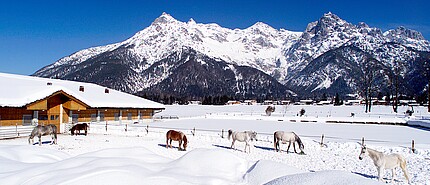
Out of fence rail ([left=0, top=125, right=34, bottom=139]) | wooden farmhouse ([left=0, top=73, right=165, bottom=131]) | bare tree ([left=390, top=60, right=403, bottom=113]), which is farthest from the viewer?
bare tree ([left=390, top=60, right=403, bottom=113])

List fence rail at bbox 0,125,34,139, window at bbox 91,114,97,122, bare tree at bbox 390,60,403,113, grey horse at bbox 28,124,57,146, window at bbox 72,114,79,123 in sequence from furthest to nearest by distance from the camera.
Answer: bare tree at bbox 390,60,403,113
window at bbox 91,114,97,122
window at bbox 72,114,79,123
fence rail at bbox 0,125,34,139
grey horse at bbox 28,124,57,146

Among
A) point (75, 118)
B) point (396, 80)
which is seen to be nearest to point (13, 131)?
point (75, 118)

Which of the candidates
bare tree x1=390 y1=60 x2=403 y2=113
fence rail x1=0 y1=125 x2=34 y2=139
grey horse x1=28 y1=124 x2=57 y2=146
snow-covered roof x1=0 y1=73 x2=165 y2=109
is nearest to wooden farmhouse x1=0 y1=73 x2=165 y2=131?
snow-covered roof x1=0 y1=73 x2=165 y2=109

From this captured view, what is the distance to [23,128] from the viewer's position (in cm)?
2553

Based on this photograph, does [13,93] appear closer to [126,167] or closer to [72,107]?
[72,107]

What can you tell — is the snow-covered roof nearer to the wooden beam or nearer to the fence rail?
the wooden beam

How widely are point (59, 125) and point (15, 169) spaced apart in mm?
22234

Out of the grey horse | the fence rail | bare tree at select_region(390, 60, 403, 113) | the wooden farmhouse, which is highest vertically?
bare tree at select_region(390, 60, 403, 113)

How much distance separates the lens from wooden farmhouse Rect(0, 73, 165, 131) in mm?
25359

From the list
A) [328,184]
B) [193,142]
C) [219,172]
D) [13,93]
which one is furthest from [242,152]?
[13,93]

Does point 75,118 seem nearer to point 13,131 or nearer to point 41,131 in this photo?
point 13,131

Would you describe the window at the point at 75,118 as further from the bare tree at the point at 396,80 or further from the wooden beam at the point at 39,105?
the bare tree at the point at 396,80

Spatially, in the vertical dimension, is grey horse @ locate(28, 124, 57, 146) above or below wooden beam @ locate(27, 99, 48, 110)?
below

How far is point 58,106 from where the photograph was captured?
29578mm
